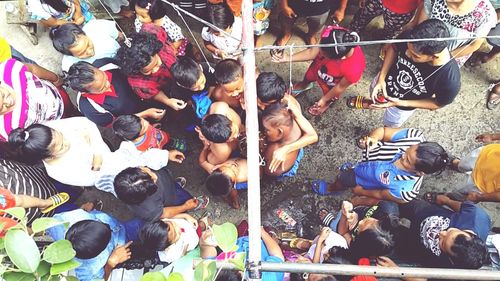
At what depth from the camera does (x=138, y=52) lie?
3.02 meters

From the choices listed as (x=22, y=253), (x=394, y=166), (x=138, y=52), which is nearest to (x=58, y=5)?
(x=138, y=52)

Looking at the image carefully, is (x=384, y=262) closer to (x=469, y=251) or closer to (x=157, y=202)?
(x=469, y=251)

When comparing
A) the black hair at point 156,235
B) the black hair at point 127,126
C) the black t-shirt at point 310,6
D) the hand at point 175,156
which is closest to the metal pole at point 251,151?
the black hair at point 156,235

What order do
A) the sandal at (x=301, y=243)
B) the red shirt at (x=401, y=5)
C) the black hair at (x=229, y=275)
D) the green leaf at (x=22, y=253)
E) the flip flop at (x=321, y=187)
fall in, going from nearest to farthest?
the green leaf at (x=22, y=253) → the black hair at (x=229, y=275) → the red shirt at (x=401, y=5) → the sandal at (x=301, y=243) → the flip flop at (x=321, y=187)

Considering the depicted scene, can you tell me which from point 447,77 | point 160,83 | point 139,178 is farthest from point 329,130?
point 139,178

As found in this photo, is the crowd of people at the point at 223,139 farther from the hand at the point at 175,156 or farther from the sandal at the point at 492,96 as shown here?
the sandal at the point at 492,96

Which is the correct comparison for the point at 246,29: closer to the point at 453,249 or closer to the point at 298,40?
the point at 453,249

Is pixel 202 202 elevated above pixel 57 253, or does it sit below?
below

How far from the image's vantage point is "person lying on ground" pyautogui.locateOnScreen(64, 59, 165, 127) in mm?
3019

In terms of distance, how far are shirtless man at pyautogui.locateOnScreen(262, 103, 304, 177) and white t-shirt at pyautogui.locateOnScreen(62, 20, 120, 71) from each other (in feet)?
4.21

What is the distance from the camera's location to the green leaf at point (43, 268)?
4.88 ft

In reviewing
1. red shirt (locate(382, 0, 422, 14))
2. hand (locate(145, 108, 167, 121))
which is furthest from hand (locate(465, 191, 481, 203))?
hand (locate(145, 108, 167, 121))

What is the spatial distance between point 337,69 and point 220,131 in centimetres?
104

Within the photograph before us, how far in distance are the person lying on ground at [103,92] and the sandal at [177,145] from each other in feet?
1.41
